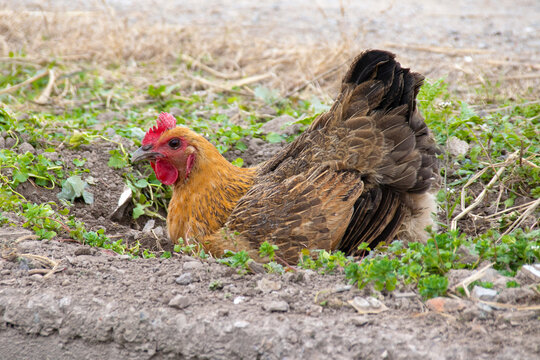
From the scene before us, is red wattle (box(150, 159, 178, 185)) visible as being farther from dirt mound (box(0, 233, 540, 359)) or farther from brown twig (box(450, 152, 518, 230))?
brown twig (box(450, 152, 518, 230))

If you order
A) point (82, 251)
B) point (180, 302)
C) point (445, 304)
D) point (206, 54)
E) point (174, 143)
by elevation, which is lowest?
point (82, 251)

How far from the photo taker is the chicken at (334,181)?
150 inches

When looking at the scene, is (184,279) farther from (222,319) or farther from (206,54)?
(206,54)

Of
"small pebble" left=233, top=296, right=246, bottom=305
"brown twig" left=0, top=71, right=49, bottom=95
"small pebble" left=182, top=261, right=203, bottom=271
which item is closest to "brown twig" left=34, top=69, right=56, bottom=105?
"brown twig" left=0, top=71, right=49, bottom=95

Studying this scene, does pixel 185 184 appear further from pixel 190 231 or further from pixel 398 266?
pixel 398 266

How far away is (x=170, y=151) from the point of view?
163 inches

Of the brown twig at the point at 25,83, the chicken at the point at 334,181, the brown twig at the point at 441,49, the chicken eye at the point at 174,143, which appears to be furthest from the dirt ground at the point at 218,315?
the brown twig at the point at 441,49

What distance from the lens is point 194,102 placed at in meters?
6.69

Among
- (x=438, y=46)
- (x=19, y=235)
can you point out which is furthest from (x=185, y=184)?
(x=438, y=46)

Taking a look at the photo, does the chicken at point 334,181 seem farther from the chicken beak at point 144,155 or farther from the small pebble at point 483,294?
the small pebble at point 483,294

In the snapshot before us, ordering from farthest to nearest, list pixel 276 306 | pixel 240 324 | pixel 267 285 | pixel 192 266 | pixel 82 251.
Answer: pixel 82 251, pixel 192 266, pixel 267 285, pixel 276 306, pixel 240 324

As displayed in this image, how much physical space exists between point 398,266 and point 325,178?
101cm

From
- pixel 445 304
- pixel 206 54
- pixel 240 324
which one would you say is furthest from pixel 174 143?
pixel 206 54

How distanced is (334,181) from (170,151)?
1.17 m
